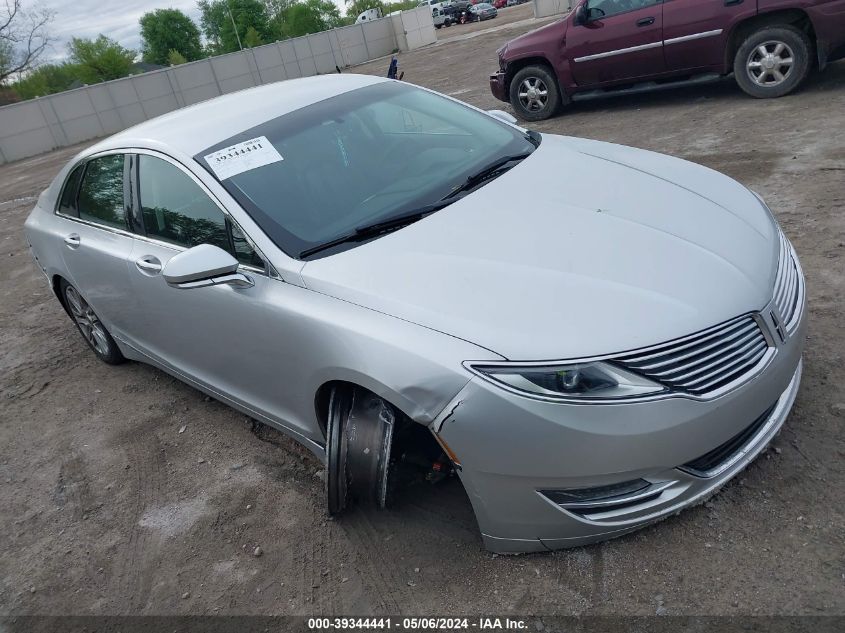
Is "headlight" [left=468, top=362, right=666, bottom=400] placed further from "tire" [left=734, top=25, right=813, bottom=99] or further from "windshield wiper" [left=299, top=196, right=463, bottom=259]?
"tire" [left=734, top=25, right=813, bottom=99]

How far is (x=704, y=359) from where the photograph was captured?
212 cm

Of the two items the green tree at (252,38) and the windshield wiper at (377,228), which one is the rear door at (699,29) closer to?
the windshield wiper at (377,228)

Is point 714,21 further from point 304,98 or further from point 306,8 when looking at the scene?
point 306,8

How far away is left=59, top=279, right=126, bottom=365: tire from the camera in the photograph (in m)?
4.58

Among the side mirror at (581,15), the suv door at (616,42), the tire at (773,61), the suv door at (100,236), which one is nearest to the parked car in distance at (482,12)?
the side mirror at (581,15)

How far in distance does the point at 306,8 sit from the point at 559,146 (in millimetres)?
74581

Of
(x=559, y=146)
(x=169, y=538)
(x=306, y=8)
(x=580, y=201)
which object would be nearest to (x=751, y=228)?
(x=580, y=201)

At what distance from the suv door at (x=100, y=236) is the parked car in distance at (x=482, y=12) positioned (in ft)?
137

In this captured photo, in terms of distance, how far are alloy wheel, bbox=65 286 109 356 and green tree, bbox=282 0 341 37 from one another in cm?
6923

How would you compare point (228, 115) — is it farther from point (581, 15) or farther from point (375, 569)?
point (581, 15)

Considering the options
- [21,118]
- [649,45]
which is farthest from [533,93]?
[21,118]

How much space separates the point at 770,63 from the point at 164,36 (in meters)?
83.5

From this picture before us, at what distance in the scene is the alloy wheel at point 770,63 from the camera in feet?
23.2

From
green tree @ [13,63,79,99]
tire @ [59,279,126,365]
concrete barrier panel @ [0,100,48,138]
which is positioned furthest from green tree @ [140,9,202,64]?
tire @ [59,279,126,365]
